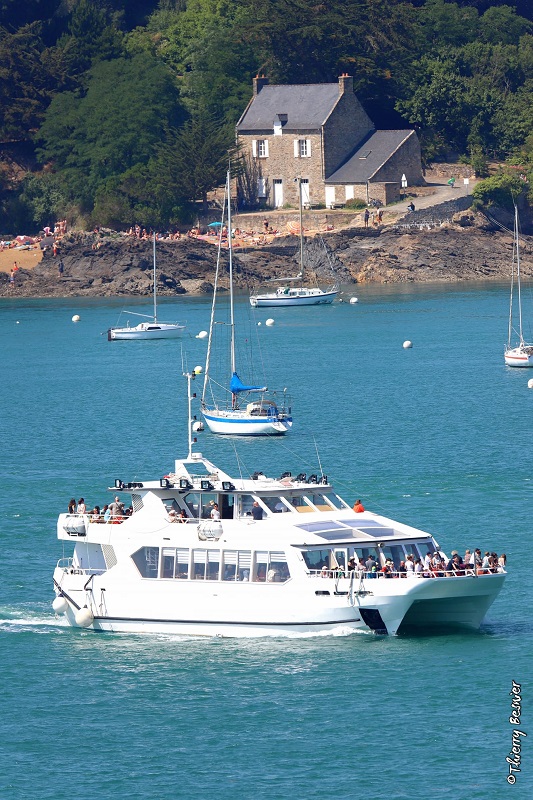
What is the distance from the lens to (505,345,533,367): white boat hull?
317 ft

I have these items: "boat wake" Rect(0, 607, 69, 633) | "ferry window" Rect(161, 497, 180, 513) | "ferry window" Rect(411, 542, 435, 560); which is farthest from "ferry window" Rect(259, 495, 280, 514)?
"boat wake" Rect(0, 607, 69, 633)

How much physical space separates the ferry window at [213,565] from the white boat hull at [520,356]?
2238 inches

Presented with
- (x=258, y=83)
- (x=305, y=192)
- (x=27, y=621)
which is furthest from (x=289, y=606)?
(x=258, y=83)

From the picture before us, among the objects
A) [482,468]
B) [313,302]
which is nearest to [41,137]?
[313,302]

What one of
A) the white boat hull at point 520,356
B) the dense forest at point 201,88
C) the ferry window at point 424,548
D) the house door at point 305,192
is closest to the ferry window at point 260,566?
the ferry window at point 424,548

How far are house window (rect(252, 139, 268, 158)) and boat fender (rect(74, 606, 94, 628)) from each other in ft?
375

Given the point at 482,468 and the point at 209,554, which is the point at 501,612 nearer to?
the point at 209,554

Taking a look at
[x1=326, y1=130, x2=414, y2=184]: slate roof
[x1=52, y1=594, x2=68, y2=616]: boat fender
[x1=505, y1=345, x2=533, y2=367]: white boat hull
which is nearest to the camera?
[x1=52, y1=594, x2=68, y2=616]: boat fender

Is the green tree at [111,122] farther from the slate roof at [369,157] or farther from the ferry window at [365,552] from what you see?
the ferry window at [365,552]

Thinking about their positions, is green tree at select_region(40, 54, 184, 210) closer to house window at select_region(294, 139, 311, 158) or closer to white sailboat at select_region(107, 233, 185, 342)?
house window at select_region(294, 139, 311, 158)

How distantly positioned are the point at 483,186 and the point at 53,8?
54515 millimetres

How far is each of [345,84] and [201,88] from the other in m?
18.7

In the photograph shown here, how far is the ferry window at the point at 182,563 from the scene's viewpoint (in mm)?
42750

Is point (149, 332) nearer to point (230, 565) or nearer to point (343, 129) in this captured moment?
point (343, 129)
